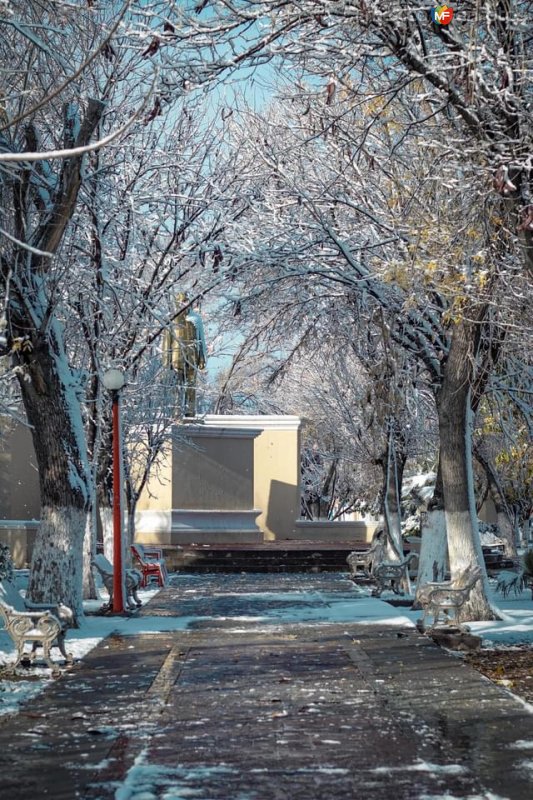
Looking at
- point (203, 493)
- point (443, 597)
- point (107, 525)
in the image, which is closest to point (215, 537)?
point (203, 493)

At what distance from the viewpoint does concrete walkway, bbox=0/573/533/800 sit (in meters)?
6.35

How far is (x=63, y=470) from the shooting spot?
14648 millimetres

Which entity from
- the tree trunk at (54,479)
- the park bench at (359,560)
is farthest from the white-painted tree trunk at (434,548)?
the park bench at (359,560)

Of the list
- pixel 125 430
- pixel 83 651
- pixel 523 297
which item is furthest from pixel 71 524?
pixel 125 430

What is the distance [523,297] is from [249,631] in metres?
5.70

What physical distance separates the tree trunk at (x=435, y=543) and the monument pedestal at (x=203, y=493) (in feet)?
49.3

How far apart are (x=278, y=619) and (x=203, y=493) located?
16.7 meters

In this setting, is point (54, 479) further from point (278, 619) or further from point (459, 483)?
point (459, 483)

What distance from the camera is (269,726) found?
8094 mm

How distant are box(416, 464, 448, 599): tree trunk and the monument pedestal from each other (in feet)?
49.3

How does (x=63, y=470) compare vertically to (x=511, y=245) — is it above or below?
below

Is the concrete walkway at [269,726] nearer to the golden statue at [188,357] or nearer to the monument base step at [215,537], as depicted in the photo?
the golden statue at [188,357]

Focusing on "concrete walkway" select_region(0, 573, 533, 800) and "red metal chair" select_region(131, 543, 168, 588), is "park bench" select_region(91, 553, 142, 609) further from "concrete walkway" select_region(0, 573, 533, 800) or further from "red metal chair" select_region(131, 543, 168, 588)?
"red metal chair" select_region(131, 543, 168, 588)

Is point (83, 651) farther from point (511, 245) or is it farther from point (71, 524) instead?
point (511, 245)
